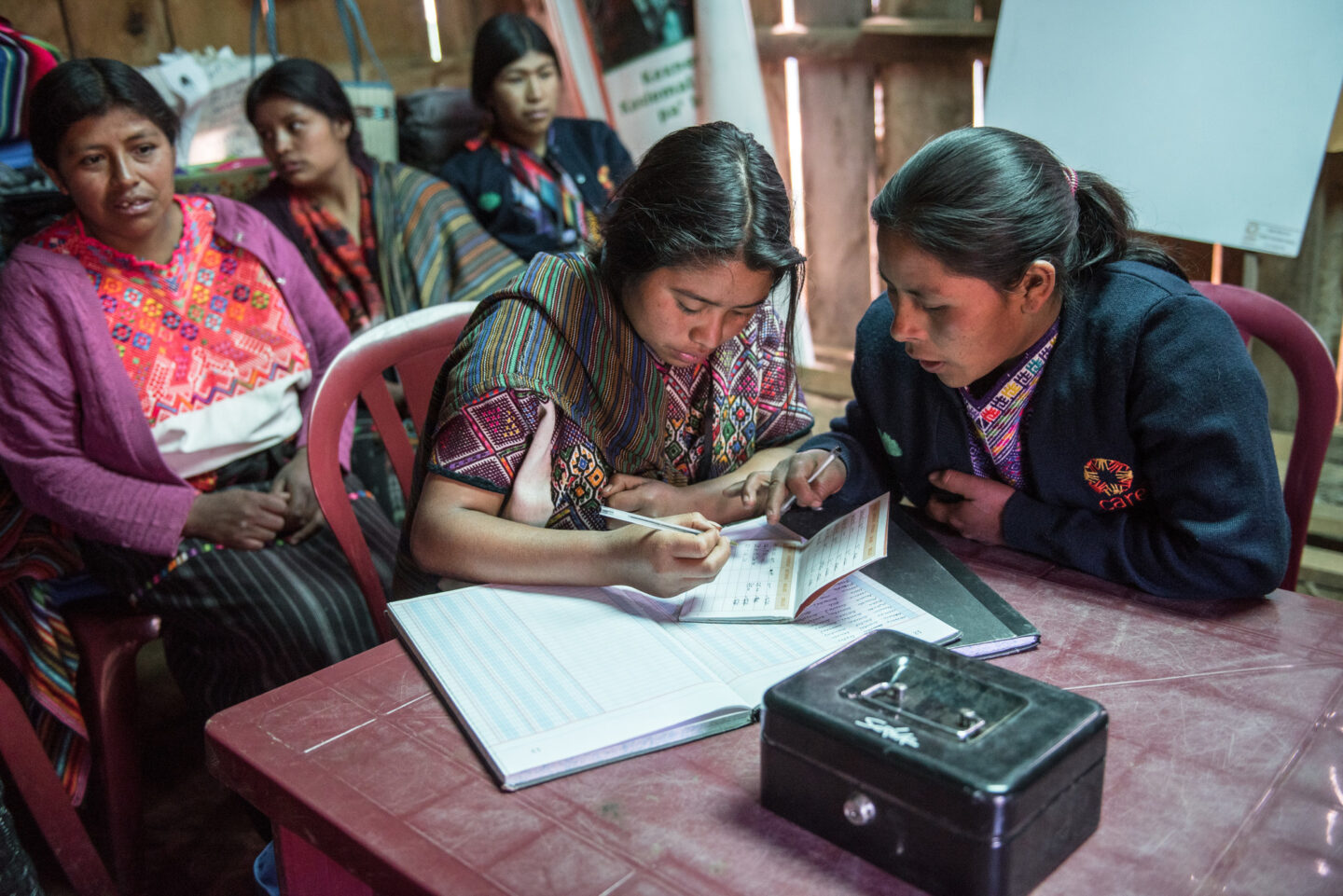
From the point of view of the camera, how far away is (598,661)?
1031 millimetres

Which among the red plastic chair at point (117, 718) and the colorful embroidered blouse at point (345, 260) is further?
the colorful embroidered blouse at point (345, 260)

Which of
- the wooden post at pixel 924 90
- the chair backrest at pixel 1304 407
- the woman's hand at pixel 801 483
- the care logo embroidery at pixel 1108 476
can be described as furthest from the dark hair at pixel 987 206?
the wooden post at pixel 924 90

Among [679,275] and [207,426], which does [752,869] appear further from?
[207,426]

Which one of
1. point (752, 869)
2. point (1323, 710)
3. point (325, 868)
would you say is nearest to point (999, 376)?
point (1323, 710)

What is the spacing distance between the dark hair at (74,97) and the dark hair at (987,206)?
58.6 inches

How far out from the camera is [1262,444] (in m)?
1.16

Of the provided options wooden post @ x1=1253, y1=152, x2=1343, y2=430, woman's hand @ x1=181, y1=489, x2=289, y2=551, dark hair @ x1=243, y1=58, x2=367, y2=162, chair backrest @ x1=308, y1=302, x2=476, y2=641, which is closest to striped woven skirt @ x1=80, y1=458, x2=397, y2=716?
woman's hand @ x1=181, y1=489, x2=289, y2=551

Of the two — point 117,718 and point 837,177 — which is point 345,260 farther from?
point 837,177

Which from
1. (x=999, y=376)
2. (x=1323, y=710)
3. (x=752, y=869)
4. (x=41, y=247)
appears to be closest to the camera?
(x=752, y=869)

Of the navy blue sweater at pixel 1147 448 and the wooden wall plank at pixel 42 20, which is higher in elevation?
the wooden wall plank at pixel 42 20

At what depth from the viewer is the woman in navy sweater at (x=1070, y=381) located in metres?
1.16

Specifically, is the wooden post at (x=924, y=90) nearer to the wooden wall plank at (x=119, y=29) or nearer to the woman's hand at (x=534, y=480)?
the woman's hand at (x=534, y=480)

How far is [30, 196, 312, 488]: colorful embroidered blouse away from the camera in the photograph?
1.94 meters

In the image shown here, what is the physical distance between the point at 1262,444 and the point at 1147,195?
4.81 ft
